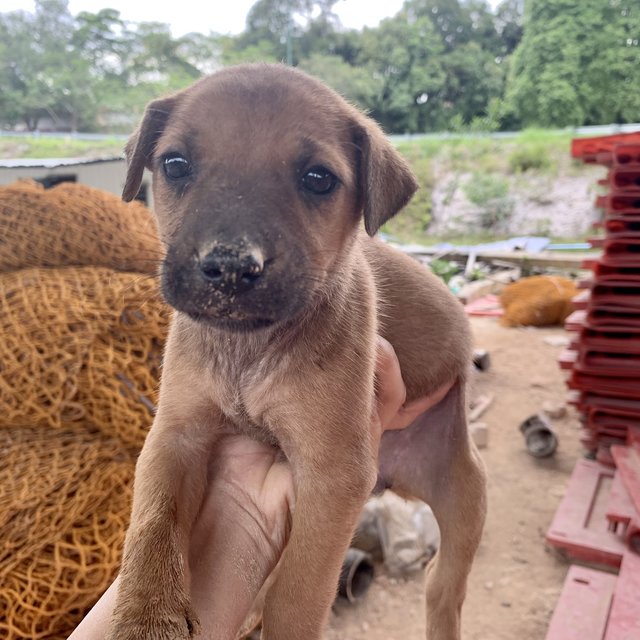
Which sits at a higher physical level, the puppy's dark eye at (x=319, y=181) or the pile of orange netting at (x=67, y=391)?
the puppy's dark eye at (x=319, y=181)

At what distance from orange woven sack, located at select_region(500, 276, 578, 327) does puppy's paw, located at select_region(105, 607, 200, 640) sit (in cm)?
983

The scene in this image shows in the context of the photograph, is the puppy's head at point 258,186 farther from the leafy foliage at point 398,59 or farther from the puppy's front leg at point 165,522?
the leafy foliage at point 398,59

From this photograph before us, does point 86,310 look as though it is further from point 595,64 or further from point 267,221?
point 595,64

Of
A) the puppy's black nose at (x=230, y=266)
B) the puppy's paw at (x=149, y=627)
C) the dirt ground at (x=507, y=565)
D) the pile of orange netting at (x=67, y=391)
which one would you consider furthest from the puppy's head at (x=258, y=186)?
the dirt ground at (x=507, y=565)

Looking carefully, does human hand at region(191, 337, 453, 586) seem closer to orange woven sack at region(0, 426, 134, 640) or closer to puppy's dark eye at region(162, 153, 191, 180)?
puppy's dark eye at region(162, 153, 191, 180)

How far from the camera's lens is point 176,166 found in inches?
65.7

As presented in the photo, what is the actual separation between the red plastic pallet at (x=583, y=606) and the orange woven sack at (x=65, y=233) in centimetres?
328

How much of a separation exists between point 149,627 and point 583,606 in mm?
2907

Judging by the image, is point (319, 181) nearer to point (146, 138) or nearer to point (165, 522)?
point (146, 138)

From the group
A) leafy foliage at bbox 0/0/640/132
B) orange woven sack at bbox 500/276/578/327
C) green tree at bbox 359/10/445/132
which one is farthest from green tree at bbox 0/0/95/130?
green tree at bbox 359/10/445/132

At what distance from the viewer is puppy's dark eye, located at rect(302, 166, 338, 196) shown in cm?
165

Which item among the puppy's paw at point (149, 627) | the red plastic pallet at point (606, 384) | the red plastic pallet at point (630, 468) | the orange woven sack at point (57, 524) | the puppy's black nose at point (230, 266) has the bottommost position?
the red plastic pallet at point (630, 468)

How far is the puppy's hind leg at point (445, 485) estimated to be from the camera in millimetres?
2408

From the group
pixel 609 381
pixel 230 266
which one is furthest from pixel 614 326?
pixel 230 266
